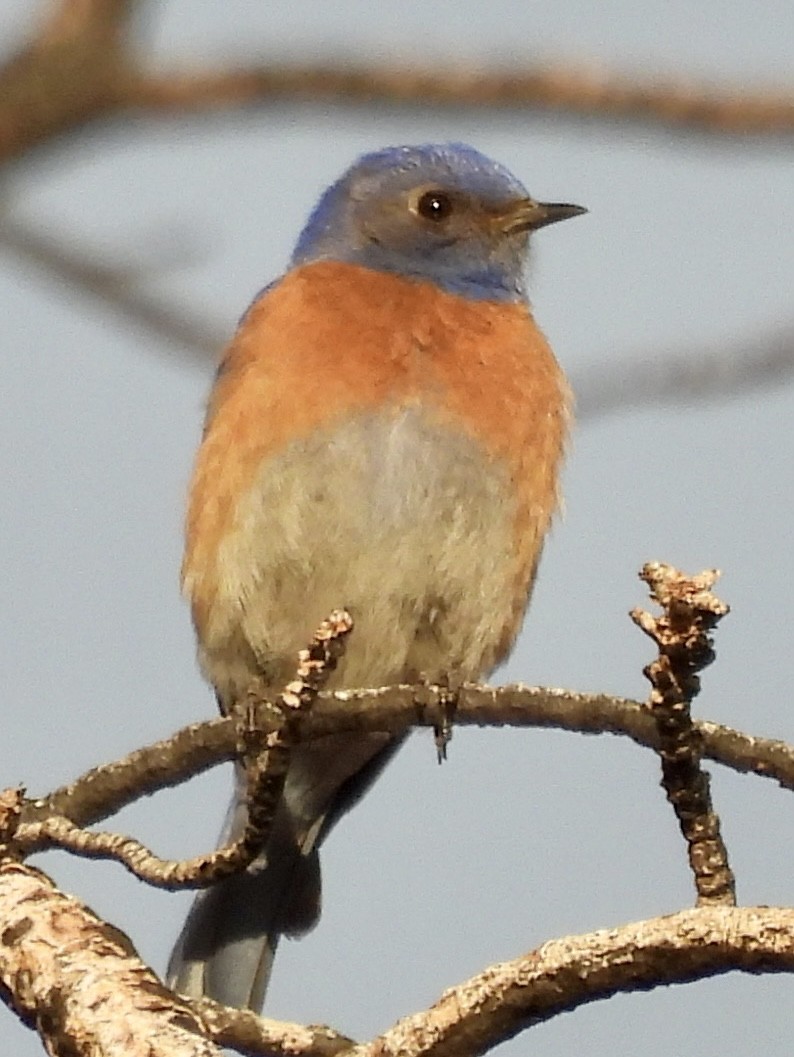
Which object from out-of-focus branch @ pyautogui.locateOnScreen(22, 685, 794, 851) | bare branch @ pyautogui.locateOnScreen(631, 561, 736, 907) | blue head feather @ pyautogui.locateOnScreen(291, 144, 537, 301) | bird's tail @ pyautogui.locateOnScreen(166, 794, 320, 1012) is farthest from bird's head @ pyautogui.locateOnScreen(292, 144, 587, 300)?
bare branch @ pyautogui.locateOnScreen(631, 561, 736, 907)

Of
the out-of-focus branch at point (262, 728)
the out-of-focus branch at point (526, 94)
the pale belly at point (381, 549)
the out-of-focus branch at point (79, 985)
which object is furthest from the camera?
the out-of-focus branch at point (526, 94)

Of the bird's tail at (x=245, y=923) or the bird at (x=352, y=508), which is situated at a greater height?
the bird at (x=352, y=508)

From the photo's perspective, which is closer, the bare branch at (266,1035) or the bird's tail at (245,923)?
the bare branch at (266,1035)

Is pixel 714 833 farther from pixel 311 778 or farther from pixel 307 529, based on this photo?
pixel 311 778

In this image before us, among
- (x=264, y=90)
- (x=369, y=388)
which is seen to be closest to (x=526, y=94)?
(x=264, y=90)

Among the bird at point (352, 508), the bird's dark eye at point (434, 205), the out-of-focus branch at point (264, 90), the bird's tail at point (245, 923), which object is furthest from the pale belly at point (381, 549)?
the out-of-focus branch at point (264, 90)

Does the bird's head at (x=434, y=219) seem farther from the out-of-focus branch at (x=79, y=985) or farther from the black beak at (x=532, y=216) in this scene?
the out-of-focus branch at (x=79, y=985)

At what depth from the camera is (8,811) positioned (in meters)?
4.82

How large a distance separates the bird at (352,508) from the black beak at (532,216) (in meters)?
0.67

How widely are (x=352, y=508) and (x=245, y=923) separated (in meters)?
1.35

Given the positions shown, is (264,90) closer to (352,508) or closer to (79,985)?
(352,508)

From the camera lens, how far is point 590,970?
13.3 ft

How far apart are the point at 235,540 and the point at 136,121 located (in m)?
4.25

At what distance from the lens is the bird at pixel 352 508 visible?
6238 mm
